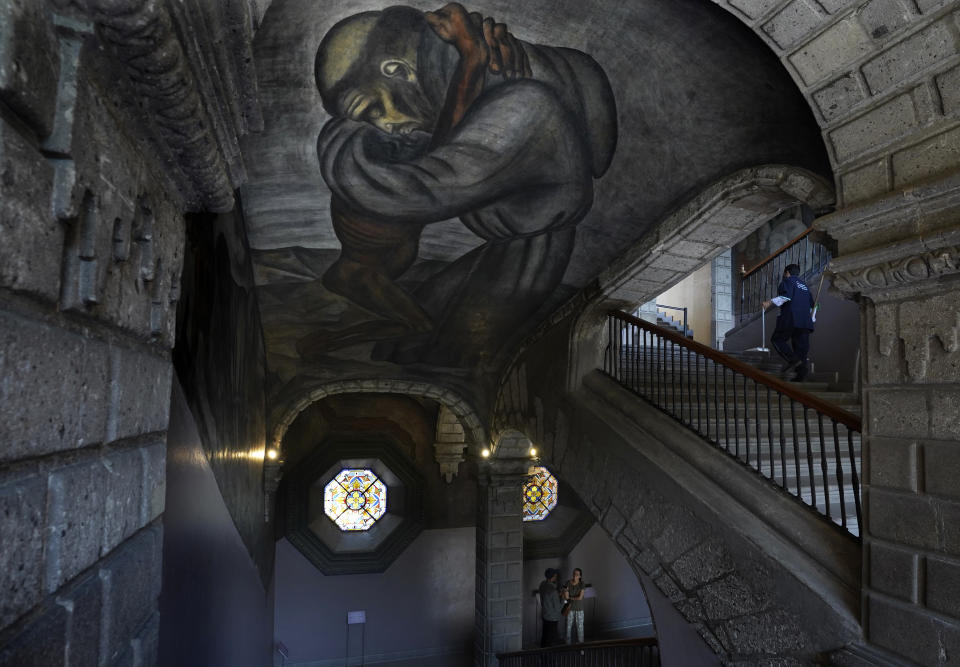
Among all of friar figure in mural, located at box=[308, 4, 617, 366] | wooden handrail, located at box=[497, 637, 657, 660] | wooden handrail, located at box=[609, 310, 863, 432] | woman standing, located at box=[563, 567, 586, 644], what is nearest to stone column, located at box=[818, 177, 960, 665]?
wooden handrail, located at box=[609, 310, 863, 432]

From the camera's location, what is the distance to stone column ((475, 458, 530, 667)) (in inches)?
329

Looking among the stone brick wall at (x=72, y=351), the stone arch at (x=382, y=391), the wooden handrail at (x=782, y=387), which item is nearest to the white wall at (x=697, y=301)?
the stone arch at (x=382, y=391)

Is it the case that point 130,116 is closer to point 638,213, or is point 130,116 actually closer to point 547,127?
point 547,127

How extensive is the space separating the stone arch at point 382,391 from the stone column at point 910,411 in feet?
18.0

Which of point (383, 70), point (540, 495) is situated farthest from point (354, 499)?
point (383, 70)

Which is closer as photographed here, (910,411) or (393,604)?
(910,411)

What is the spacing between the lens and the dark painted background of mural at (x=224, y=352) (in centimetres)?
244

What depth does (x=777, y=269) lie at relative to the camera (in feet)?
32.1

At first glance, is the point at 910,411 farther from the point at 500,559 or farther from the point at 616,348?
the point at 500,559

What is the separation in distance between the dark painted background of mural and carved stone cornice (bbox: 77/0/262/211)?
705mm

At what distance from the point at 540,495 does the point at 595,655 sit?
4411 millimetres

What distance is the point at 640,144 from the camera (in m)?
4.05

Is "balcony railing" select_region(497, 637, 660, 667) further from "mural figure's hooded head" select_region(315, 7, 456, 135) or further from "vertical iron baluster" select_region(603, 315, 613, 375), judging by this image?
"mural figure's hooded head" select_region(315, 7, 456, 135)

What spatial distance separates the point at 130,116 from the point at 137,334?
0.44 metres
